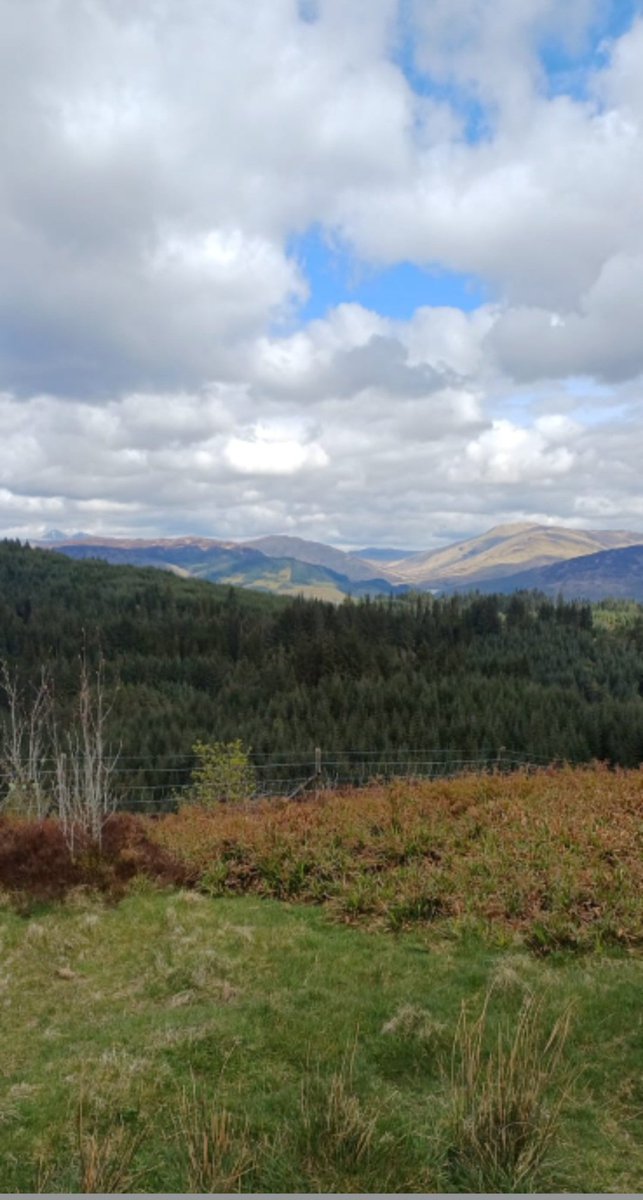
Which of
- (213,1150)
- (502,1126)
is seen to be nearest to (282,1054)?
(213,1150)

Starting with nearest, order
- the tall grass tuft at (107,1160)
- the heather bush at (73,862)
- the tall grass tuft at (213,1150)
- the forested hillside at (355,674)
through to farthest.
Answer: the tall grass tuft at (213,1150), the tall grass tuft at (107,1160), the heather bush at (73,862), the forested hillside at (355,674)

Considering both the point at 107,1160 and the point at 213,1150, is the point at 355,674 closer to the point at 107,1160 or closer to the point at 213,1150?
the point at 213,1150

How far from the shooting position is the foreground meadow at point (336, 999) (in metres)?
5.14

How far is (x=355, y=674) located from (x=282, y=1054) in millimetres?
120545

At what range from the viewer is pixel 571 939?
949 cm

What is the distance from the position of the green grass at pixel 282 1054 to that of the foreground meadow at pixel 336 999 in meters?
0.03

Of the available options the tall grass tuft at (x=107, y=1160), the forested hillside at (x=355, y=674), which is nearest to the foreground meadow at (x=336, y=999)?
the tall grass tuft at (x=107, y=1160)

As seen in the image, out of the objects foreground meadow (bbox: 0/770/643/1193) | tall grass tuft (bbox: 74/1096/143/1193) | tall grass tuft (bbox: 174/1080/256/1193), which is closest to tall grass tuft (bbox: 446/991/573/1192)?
foreground meadow (bbox: 0/770/643/1193)

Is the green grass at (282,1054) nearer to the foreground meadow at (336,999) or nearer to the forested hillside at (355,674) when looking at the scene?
the foreground meadow at (336,999)

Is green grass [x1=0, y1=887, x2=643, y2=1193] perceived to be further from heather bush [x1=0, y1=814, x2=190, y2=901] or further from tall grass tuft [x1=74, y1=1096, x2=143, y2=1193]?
heather bush [x1=0, y1=814, x2=190, y2=901]

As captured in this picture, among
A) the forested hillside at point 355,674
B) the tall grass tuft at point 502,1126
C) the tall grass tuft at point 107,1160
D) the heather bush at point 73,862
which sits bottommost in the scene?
the forested hillside at point 355,674

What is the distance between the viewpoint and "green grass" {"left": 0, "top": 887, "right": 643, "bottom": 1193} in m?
5.09

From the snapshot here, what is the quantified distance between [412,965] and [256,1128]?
4117 millimetres

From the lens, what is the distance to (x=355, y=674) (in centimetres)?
12681
